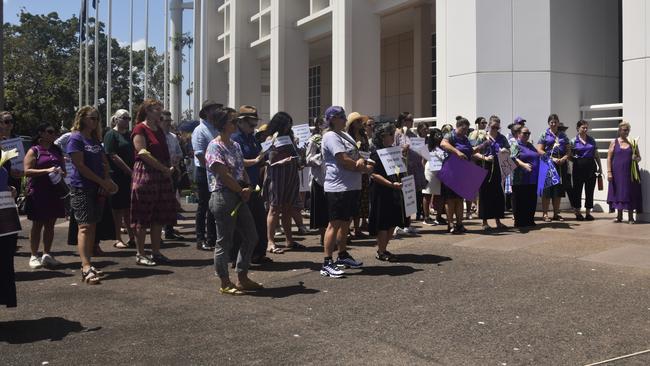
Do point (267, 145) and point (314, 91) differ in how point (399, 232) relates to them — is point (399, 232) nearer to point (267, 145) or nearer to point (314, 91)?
point (267, 145)

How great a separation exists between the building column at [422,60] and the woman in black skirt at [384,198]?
14048 mm

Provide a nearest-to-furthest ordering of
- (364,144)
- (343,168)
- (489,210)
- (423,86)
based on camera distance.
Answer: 1. (343,168)
2. (364,144)
3. (489,210)
4. (423,86)

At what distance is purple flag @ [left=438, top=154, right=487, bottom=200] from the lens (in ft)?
30.5

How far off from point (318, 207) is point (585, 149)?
16.3 ft

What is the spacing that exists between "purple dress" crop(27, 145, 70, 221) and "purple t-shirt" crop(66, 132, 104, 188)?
3.33 feet

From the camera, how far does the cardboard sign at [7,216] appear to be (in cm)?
501

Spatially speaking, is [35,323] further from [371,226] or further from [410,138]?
[410,138]

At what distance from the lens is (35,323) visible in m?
5.30

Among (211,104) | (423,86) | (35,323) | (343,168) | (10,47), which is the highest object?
(10,47)

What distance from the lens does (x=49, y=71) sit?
162 feet

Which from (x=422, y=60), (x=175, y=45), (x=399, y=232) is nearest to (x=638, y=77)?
(x=399, y=232)

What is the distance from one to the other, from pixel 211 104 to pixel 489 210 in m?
4.83

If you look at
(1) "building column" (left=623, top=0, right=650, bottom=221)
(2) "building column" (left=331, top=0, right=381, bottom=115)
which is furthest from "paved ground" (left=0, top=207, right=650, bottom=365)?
(2) "building column" (left=331, top=0, right=381, bottom=115)

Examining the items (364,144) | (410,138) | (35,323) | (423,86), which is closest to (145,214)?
(35,323)
